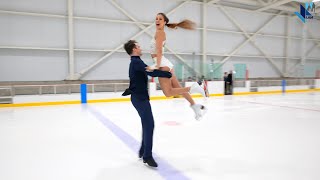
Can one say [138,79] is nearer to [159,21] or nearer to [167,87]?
[167,87]

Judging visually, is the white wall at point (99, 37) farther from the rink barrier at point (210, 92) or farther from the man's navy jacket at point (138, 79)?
the man's navy jacket at point (138, 79)

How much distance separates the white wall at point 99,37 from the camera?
39.4 ft

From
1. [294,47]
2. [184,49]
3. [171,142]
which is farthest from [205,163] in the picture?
[294,47]

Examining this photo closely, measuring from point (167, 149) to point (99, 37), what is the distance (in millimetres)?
10847

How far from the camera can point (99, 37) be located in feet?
45.1

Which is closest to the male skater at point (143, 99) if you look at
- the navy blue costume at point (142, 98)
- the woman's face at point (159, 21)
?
the navy blue costume at point (142, 98)

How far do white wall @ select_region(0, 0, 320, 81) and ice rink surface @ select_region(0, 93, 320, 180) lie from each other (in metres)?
5.96

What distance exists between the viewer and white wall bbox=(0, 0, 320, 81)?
39.4 ft

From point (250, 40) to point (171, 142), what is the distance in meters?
15.7

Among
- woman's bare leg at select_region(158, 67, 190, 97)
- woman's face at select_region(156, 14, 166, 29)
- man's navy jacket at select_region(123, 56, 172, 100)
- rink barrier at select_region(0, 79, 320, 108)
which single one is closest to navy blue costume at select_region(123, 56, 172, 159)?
man's navy jacket at select_region(123, 56, 172, 100)

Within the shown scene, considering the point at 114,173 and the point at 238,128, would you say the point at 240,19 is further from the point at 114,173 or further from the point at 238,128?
the point at 114,173

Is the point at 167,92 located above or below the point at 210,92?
above

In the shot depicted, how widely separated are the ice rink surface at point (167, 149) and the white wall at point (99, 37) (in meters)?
5.96
